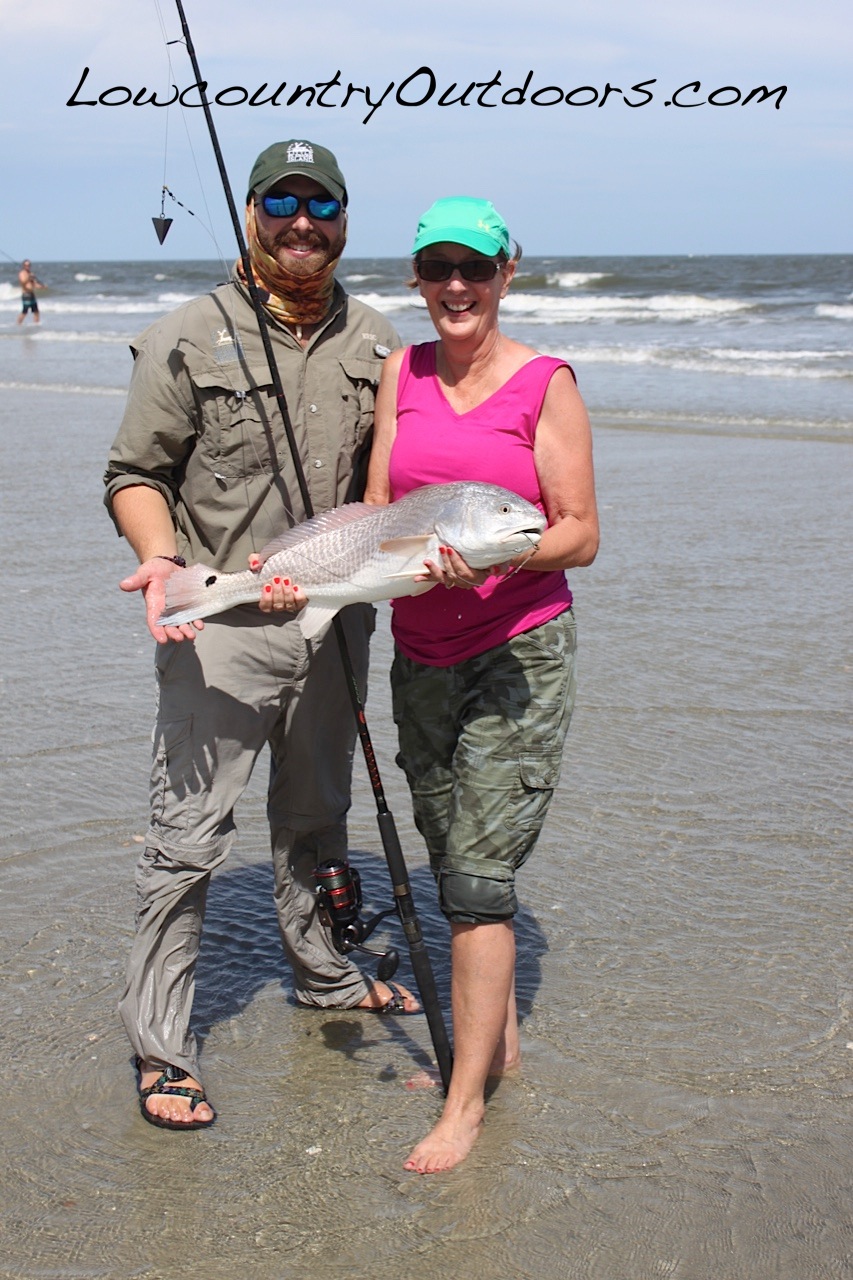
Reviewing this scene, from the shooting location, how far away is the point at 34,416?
15969mm

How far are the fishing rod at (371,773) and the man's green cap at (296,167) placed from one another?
6.7 inches

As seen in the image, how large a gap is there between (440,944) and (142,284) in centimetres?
6471

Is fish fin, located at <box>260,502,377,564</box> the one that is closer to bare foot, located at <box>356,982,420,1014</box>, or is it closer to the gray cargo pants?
the gray cargo pants

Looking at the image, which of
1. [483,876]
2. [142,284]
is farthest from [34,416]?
[142,284]

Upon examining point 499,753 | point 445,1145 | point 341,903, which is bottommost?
point 445,1145

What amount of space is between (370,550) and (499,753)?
588 mm

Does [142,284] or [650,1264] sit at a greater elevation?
[650,1264]

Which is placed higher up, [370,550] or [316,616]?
[370,550]

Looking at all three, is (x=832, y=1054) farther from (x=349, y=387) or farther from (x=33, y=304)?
(x=33, y=304)

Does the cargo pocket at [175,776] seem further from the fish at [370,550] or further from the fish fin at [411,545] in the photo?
the fish fin at [411,545]

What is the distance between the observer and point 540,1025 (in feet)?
12.5

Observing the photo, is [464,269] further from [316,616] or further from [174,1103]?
[174,1103]

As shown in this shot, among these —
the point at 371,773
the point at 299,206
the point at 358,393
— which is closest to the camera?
the point at 299,206

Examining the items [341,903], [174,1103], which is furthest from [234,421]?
[174,1103]
